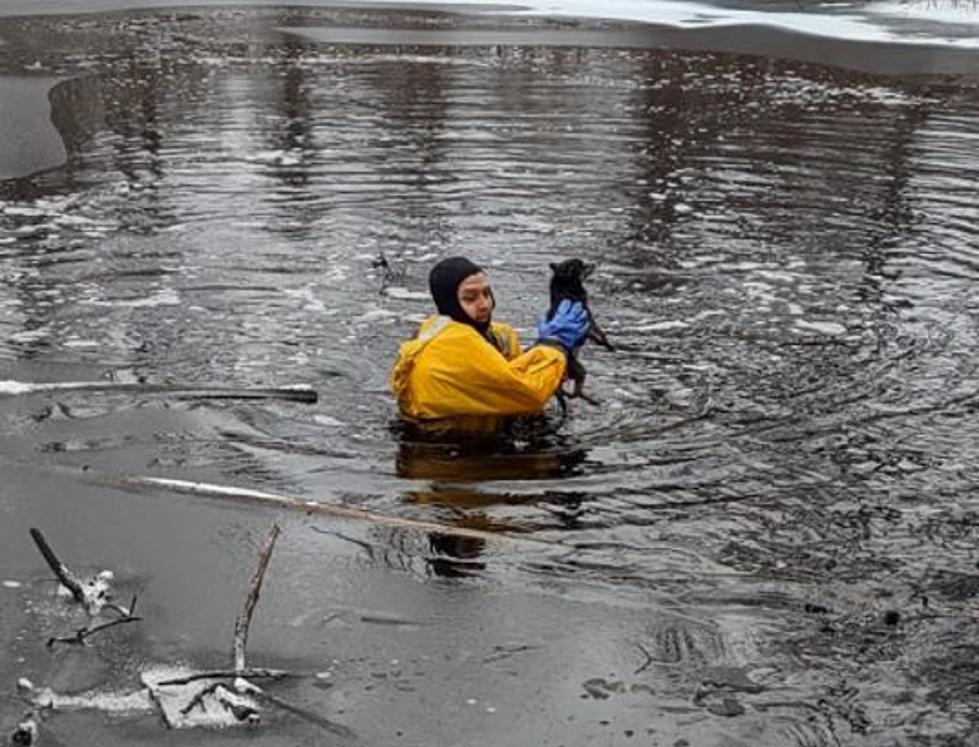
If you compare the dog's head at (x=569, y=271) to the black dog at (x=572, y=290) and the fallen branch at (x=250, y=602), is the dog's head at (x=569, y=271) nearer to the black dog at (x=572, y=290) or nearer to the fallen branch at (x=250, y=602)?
the black dog at (x=572, y=290)

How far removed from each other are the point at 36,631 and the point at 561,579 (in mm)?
2099

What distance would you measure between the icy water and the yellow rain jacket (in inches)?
9.1

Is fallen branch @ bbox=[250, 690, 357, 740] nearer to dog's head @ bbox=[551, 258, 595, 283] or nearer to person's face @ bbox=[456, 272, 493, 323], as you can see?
person's face @ bbox=[456, 272, 493, 323]

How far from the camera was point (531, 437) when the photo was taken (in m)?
7.38

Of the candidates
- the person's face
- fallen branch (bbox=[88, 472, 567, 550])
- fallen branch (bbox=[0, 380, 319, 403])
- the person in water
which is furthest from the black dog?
fallen branch (bbox=[88, 472, 567, 550])

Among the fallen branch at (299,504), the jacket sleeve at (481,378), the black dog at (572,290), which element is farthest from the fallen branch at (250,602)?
the black dog at (572,290)

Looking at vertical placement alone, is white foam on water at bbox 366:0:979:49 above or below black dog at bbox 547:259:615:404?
above

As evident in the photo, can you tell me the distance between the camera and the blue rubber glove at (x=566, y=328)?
24.2ft

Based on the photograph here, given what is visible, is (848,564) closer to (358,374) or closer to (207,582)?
(207,582)

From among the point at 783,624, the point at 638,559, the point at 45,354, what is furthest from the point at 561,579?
the point at 45,354

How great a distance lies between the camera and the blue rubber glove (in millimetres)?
7371

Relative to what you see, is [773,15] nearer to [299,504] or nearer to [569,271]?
[569,271]

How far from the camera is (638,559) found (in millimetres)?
5867

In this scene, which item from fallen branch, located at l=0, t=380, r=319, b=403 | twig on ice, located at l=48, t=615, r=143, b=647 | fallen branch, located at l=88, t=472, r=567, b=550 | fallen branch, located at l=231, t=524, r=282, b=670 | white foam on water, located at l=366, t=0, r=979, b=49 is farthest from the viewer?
white foam on water, located at l=366, t=0, r=979, b=49
